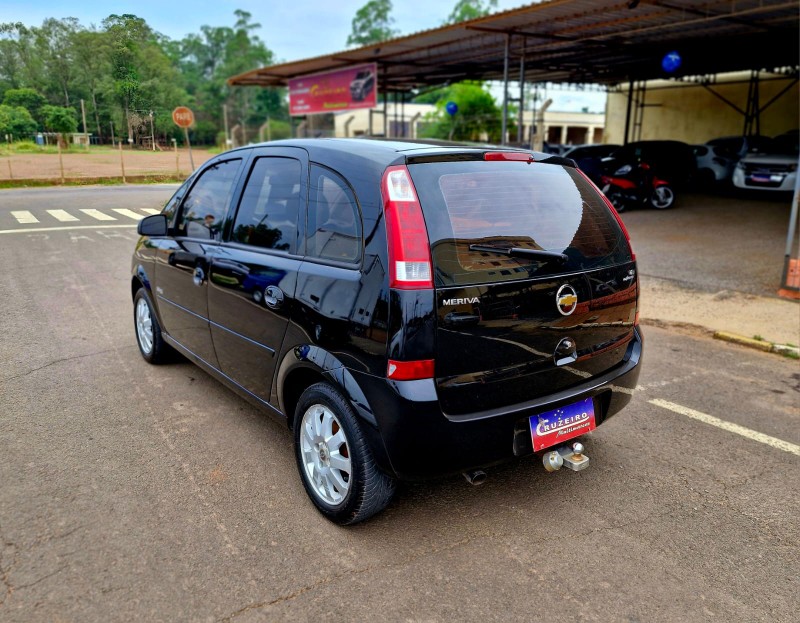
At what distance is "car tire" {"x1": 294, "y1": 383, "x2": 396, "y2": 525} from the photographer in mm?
2715

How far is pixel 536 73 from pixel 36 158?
66.4 feet

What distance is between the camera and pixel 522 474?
11.1 feet

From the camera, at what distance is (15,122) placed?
727 centimetres

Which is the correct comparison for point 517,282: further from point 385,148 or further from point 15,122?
point 15,122

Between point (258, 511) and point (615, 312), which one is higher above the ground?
point (615, 312)

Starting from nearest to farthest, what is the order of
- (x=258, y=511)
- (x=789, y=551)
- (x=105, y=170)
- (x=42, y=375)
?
(x=789, y=551) → (x=258, y=511) → (x=42, y=375) → (x=105, y=170)

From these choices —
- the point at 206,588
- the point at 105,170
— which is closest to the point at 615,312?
the point at 206,588

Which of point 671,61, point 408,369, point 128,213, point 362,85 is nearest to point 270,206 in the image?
point 408,369

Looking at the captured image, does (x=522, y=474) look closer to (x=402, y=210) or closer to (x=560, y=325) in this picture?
(x=560, y=325)

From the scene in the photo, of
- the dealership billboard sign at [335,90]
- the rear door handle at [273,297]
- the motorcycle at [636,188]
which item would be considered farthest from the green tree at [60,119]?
the dealership billboard sign at [335,90]

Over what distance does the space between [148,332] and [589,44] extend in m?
15.1

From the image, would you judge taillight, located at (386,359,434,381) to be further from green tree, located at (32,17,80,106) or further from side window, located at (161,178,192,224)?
green tree, located at (32,17,80,106)

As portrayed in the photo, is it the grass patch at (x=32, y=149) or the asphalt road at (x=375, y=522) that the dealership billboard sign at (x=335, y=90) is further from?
the asphalt road at (x=375, y=522)

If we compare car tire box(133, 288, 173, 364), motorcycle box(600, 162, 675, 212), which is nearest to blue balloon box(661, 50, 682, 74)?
motorcycle box(600, 162, 675, 212)
